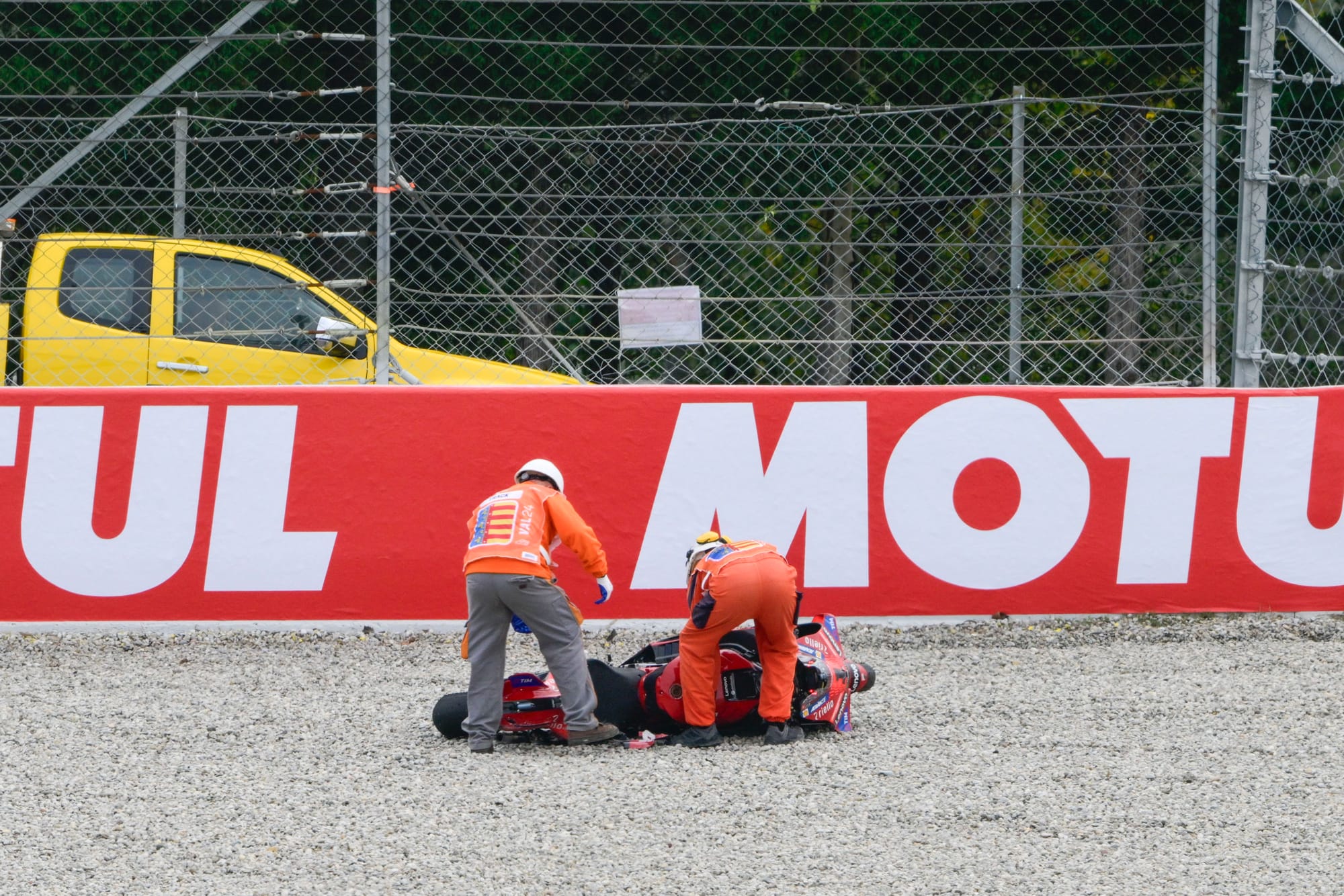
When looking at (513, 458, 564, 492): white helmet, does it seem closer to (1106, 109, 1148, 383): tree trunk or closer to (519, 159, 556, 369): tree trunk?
(519, 159, 556, 369): tree trunk

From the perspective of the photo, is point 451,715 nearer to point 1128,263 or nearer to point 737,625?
point 737,625

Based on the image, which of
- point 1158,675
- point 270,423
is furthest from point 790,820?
point 270,423

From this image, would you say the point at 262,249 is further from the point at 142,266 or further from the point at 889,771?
the point at 889,771

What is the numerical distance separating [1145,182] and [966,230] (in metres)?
1.09

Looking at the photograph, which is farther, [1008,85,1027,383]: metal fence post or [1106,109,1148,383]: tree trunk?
[1106,109,1148,383]: tree trunk

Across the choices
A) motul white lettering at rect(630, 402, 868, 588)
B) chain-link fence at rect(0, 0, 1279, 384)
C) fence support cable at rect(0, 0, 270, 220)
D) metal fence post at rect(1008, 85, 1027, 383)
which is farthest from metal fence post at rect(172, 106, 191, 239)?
metal fence post at rect(1008, 85, 1027, 383)

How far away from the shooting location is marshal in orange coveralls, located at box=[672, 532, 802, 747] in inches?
227

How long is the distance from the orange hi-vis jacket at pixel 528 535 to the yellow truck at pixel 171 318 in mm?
2493

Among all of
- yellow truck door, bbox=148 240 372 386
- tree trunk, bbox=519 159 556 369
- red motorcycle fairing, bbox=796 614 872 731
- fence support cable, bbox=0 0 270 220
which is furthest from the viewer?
yellow truck door, bbox=148 240 372 386

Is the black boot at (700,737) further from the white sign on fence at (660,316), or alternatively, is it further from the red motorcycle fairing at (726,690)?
the white sign on fence at (660,316)

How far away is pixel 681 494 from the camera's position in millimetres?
8156

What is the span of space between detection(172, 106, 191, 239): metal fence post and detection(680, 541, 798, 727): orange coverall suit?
3.68 m

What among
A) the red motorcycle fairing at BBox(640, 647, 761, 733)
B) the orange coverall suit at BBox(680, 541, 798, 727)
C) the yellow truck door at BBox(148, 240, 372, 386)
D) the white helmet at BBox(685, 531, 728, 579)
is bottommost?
the red motorcycle fairing at BBox(640, 647, 761, 733)

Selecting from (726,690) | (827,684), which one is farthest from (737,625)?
(827,684)
